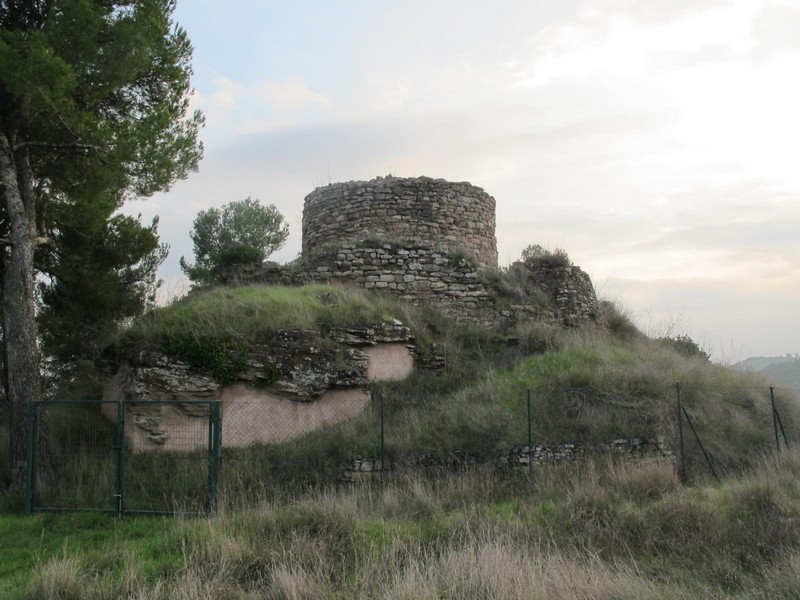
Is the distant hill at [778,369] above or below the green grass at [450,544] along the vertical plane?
above

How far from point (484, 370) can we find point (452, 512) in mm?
5054

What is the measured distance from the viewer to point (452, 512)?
8.19 metres

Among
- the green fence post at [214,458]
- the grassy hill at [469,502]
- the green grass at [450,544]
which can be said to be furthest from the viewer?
the green fence post at [214,458]

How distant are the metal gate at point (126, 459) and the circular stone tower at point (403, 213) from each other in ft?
22.4

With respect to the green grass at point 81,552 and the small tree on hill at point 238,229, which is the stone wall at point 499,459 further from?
the small tree on hill at point 238,229

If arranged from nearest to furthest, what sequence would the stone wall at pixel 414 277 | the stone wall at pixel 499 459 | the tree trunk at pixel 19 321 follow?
the stone wall at pixel 499 459 → the tree trunk at pixel 19 321 → the stone wall at pixel 414 277

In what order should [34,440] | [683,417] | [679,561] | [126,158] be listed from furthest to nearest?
[683,417] → [126,158] → [34,440] → [679,561]

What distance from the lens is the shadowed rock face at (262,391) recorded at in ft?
35.0

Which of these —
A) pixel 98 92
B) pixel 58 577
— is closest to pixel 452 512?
pixel 58 577

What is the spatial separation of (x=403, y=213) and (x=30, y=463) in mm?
10416

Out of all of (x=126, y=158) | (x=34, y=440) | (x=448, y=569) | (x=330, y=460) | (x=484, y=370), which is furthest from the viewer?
(x=484, y=370)

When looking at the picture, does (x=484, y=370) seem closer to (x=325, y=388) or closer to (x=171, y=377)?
(x=325, y=388)

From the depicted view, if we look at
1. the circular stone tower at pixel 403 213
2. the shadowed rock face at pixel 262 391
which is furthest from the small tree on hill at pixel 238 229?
the shadowed rock face at pixel 262 391

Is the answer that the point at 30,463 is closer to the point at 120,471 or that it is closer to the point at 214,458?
the point at 120,471
